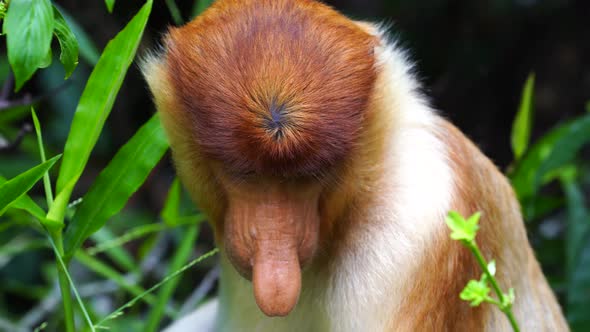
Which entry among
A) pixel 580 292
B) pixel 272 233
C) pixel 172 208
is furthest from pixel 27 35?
pixel 580 292

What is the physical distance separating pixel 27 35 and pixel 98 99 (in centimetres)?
74

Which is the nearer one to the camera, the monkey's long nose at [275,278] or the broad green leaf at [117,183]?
the monkey's long nose at [275,278]

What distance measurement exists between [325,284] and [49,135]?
4466 mm

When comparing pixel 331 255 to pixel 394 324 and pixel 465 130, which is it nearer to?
pixel 394 324

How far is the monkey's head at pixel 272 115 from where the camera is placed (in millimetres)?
3158

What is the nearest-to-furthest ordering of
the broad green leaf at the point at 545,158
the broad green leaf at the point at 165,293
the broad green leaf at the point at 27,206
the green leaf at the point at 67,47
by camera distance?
the green leaf at the point at 67,47 → the broad green leaf at the point at 27,206 → the broad green leaf at the point at 165,293 → the broad green leaf at the point at 545,158

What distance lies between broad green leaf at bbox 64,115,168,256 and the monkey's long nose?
2.38ft

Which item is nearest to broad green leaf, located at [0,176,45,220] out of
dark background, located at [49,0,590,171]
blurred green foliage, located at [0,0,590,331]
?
blurred green foliage, located at [0,0,590,331]

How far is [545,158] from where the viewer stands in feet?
17.9

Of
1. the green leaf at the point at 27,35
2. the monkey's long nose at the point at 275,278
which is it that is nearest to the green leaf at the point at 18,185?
the green leaf at the point at 27,35

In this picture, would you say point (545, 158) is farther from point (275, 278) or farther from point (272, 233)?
point (275, 278)

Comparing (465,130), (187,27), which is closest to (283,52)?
(187,27)

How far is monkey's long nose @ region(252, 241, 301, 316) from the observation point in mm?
3143

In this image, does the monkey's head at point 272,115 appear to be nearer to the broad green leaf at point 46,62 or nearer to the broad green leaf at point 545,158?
the broad green leaf at point 46,62
